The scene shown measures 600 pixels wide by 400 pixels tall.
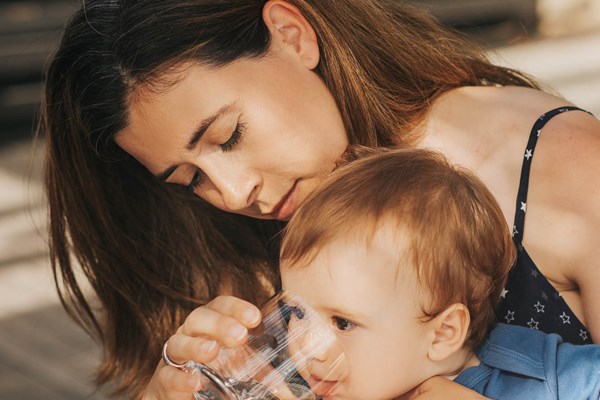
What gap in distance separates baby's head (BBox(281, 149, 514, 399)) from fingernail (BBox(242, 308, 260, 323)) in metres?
0.11

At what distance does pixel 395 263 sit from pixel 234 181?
53 centimetres

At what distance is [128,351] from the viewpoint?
2877 mm

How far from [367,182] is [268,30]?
57cm

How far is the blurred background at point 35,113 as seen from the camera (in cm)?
396

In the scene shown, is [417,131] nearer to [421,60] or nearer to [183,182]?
[421,60]

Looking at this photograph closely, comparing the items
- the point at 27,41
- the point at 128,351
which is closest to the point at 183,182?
the point at 128,351

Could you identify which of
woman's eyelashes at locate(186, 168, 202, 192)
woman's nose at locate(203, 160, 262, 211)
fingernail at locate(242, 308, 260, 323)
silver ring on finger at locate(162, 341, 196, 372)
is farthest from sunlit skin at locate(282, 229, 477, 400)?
woman's eyelashes at locate(186, 168, 202, 192)

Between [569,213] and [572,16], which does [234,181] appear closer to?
[569,213]

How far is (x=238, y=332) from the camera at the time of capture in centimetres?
171

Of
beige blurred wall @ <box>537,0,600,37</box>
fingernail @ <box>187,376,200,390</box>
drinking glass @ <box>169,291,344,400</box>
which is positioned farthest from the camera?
beige blurred wall @ <box>537,0,600,37</box>

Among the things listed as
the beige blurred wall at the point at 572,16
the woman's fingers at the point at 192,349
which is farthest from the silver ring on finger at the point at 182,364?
the beige blurred wall at the point at 572,16

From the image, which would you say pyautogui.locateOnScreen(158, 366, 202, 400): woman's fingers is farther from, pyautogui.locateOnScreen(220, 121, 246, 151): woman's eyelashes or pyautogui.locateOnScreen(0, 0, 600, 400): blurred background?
pyautogui.locateOnScreen(0, 0, 600, 400): blurred background

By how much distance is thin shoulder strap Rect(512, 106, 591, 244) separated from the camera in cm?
214

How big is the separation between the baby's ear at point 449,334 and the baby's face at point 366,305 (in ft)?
0.16
